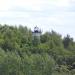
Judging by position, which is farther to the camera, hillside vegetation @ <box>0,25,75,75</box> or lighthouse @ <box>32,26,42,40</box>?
lighthouse @ <box>32,26,42,40</box>

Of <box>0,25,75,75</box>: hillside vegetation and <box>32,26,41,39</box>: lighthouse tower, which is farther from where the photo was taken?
<box>32,26,41,39</box>: lighthouse tower

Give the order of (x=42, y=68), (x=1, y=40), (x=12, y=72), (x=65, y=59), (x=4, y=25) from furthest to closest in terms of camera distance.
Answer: (x=4, y=25) → (x=1, y=40) → (x=65, y=59) → (x=42, y=68) → (x=12, y=72)

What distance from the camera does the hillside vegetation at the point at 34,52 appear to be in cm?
3416

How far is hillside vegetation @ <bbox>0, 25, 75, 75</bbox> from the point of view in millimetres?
34156

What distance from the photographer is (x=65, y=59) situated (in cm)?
6144

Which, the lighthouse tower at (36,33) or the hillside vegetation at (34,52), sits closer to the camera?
the hillside vegetation at (34,52)

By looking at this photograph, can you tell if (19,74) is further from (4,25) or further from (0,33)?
(4,25)

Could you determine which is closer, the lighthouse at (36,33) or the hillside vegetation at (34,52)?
the hillside vegetation at (34,52)

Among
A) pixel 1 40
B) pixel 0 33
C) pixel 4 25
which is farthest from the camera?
pixel 4 25

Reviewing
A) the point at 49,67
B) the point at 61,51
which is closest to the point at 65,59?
the point at 61,51

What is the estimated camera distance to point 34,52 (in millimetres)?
56719

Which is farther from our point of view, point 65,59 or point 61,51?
point 61,51

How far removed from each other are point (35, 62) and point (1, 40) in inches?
1179

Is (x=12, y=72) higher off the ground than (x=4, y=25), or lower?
lower
